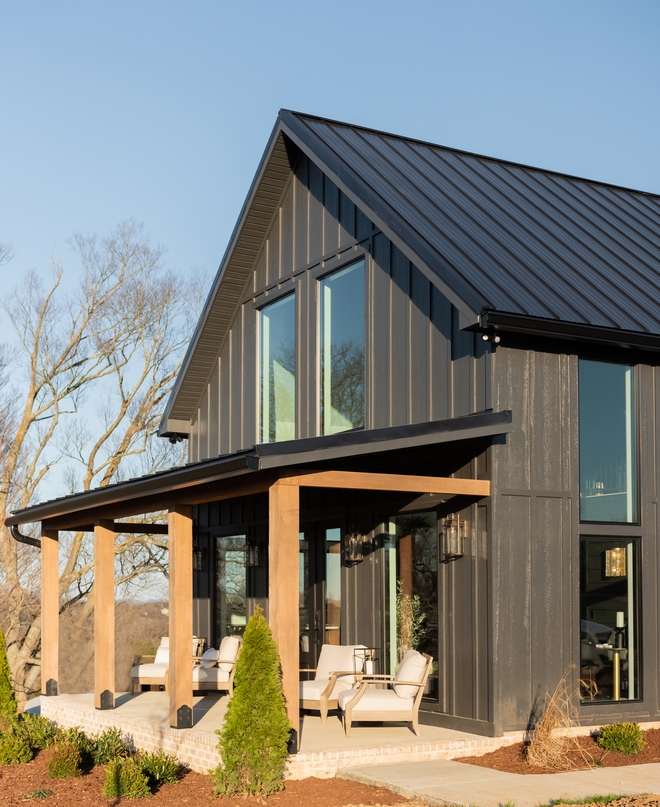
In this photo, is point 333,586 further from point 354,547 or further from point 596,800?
point 596,800

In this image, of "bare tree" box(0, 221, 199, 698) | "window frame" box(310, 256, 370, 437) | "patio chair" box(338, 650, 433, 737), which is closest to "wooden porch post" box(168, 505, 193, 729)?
"patio chair" box(338, 650, 433, 737)

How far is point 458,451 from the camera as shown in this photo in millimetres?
9586

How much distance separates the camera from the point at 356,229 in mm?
11602

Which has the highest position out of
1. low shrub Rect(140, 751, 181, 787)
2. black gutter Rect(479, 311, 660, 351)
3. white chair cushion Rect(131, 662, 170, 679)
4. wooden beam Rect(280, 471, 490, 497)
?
black gutter Rect(479, 311, 660, 351)

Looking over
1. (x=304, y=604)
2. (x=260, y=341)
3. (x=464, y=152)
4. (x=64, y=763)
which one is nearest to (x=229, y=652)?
(x=304, y=604)

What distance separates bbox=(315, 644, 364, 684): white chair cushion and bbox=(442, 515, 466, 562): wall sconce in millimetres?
1958

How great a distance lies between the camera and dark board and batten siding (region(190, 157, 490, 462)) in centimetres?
979

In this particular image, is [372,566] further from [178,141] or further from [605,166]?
[605,166]

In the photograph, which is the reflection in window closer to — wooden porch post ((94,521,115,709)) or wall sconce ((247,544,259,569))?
wooden porch post ((94,521,115,709))

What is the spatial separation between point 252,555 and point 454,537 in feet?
16.6

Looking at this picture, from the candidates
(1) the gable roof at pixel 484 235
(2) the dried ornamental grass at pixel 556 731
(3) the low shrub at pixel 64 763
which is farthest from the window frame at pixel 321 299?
(3) the low shrub at pixel 64 763

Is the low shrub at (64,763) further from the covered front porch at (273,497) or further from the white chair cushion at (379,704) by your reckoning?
the white chair cushion at (379,704)

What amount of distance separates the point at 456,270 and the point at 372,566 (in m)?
3.60

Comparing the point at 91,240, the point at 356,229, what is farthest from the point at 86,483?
the point at 356,229
